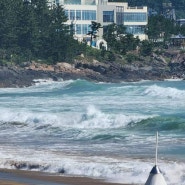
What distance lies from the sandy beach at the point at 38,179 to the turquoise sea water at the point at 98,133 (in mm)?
544

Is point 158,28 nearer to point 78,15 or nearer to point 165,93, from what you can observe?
point 78,15

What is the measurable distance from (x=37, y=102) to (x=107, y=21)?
43.9 meters

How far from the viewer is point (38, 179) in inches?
814

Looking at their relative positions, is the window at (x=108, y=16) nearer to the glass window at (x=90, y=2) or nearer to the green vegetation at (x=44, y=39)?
the glass window at (x=90, y=2)

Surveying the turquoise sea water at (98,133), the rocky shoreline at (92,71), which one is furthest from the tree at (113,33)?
the turquoise sea water at (98,133)

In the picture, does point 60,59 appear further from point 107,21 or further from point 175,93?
point 175,93

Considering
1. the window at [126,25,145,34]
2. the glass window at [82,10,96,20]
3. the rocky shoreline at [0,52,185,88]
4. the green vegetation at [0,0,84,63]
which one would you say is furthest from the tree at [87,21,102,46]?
the window at [126,25,145,34]

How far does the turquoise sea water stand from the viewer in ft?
72.3

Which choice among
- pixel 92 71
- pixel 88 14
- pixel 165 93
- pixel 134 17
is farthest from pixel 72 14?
pixel 165 93

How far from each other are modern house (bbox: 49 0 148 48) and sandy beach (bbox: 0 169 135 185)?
2405 inches

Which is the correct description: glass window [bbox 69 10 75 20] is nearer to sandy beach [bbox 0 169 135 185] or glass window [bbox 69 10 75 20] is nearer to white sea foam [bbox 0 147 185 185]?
white sea foam [bbox 0 147 185 185]

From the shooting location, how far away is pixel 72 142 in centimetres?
2784

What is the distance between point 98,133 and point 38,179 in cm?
939

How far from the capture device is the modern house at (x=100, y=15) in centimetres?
8425
